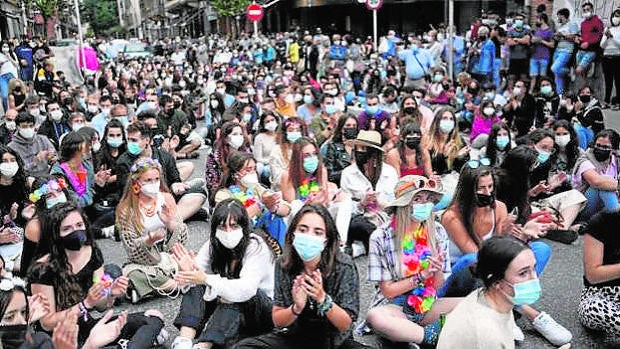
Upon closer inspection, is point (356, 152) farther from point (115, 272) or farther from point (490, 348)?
point (490, 348)

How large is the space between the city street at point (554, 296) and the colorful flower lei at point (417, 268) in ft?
1.57

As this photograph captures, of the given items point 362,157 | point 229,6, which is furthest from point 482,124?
point 229,6

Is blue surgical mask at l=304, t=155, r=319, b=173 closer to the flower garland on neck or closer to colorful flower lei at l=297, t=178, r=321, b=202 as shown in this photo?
colorful flower lei at l=297, t=178, r=321, b=202

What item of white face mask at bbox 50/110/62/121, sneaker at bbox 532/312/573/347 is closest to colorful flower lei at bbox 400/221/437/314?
sneaker at bbox 532/312/573/347

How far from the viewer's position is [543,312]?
4.38 m

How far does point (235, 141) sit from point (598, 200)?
146 inches

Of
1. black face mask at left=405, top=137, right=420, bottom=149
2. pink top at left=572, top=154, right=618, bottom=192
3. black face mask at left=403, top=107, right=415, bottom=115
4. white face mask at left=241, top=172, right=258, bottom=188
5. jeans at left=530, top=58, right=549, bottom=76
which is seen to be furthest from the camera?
jeans at left=530, top=58, right=549, bottom=76

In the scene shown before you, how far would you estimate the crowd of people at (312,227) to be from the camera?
3574 mm

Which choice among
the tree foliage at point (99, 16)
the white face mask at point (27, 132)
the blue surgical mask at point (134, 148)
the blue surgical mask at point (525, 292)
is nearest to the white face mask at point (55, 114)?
the white face mask at point (27, 132)

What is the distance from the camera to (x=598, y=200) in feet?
19.9

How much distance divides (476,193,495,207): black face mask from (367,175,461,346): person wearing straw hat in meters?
0.52

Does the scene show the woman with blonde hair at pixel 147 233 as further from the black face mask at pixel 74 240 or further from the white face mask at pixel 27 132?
the white face mask at pixel 27 132

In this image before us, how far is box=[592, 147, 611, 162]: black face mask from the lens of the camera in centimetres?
592

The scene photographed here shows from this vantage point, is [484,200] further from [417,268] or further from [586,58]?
[586,58]
